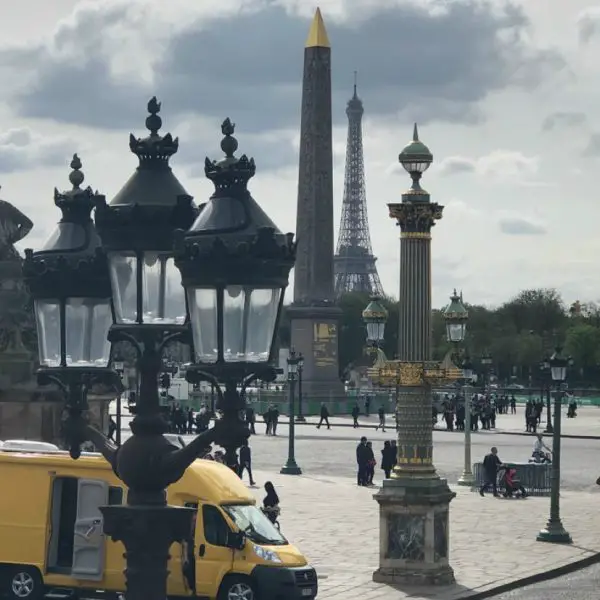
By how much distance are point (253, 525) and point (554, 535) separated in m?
9.16

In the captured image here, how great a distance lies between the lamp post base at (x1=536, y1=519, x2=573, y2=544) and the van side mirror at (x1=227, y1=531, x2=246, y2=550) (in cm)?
956

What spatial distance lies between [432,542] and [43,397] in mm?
5372

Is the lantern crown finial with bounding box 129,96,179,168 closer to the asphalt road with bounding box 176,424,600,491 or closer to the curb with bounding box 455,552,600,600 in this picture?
the curb with bounding box 455,552,600,600

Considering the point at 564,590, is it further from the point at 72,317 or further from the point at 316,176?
the point at 316,176

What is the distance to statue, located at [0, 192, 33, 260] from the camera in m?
21.0

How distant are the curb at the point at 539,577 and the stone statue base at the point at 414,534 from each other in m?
0.68

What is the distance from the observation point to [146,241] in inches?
364

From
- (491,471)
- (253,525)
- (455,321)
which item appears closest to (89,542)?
(253,525)

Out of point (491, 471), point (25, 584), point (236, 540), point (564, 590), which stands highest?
point (491, 471)

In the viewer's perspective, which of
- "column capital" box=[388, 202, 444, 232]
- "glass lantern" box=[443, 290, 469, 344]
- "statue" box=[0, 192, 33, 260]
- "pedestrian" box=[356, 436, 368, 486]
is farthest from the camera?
"pedestrian" box=[356, 436, 368, 486]

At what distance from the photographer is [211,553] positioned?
1959 cm

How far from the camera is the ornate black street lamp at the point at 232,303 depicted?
8.91 meters

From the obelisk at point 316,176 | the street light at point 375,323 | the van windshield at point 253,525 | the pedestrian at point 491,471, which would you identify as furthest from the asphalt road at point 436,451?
the van windshield at point 253,525

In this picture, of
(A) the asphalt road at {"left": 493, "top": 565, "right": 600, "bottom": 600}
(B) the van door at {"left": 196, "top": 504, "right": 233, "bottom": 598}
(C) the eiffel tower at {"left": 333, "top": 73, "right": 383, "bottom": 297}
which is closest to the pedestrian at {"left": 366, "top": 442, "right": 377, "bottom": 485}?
(A) the asphalt road at {"left": 493, "top": 565, "right": 600, "bottom": 600}
